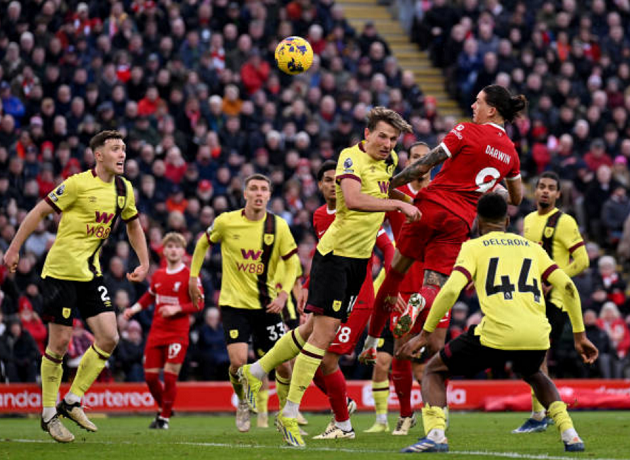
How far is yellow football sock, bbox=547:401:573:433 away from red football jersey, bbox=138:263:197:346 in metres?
7.17

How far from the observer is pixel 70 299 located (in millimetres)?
11227

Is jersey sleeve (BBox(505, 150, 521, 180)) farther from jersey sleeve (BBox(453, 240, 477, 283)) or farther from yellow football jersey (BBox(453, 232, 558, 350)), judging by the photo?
jersey sleeve (BBox(453, 240, 477, 283))

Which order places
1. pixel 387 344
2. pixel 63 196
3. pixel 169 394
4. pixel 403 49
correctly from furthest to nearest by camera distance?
pixel 403 49 → pixel 169 394 → pixel 387 344 → pixel 63 196

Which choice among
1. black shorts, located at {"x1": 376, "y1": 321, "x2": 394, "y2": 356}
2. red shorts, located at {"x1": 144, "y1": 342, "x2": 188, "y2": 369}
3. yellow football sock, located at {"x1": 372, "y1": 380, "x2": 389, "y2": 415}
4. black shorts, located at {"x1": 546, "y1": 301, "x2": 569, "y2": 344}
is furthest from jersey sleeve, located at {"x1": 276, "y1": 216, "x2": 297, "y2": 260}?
black shorts, located at {"x1": 546, "y1": 301, "x2": 569, "y2": 344}

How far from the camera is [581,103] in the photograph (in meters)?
25.3

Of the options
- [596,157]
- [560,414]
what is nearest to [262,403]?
[560,414]

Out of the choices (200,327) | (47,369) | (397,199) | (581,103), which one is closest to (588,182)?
(581,103)

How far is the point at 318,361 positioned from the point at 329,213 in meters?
2.61

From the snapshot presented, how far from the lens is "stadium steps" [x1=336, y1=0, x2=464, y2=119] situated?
27.2 m

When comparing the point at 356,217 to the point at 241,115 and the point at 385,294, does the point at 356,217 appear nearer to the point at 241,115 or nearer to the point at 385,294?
the point at 385,294

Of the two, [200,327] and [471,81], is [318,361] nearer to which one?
[200,327]

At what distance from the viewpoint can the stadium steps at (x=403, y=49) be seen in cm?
2717

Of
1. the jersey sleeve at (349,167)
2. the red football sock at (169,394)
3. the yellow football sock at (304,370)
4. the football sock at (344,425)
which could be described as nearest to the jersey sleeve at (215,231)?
the red football sock at (169,394)

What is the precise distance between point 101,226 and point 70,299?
0.80 meters
